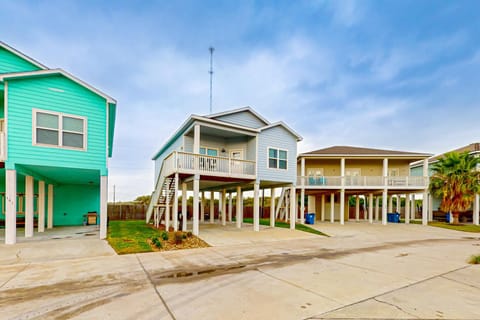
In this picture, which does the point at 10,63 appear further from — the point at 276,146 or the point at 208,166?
the point at 276,146

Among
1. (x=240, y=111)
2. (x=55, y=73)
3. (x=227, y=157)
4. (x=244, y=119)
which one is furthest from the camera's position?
(x=244, y=119)

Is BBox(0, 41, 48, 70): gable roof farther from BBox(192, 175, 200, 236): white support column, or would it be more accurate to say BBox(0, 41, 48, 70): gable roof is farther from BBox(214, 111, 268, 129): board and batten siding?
BBox(192, 175, 200, 236): white support column

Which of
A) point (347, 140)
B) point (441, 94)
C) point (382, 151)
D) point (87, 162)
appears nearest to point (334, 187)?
point (382, 151)

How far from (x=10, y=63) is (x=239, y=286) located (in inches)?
616

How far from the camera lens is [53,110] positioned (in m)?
11.0

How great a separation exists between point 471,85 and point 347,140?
1749cm

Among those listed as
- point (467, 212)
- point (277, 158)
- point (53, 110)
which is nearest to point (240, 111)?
point (277, 158)

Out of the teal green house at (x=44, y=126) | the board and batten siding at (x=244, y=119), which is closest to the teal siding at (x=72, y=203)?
the teal green house at (x=44, y=126)

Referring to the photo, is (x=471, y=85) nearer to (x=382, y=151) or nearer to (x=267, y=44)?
(x=382, y=151)

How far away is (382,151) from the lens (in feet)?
78.2

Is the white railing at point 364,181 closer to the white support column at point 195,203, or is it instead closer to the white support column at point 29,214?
the white support column at point 195,203

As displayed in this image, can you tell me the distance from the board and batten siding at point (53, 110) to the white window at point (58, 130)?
0.16 meters

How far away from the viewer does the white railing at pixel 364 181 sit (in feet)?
71.7

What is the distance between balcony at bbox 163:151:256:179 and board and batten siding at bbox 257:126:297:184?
797 millimetres
